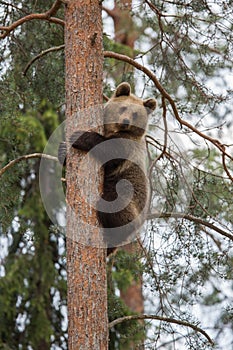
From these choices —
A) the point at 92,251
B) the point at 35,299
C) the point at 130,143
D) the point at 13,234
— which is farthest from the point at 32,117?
the point at 92,251

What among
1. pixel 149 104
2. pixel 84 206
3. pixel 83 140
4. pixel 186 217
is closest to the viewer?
pixel 84 206

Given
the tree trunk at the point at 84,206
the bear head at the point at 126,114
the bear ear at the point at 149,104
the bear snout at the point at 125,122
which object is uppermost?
the bear ear at the point at 149,104

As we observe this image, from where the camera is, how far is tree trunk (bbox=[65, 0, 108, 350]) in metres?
5.09

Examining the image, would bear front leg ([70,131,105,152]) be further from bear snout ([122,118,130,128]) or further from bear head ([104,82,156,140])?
bear snout ([122,118,130,128])

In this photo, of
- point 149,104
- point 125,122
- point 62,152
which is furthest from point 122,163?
point 149,104

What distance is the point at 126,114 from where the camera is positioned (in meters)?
6.50

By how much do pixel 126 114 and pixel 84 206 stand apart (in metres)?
1.54

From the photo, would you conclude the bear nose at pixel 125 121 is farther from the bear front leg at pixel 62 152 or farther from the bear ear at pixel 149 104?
the bear front leg at pixel 62 152

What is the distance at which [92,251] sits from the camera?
5180 millimetres

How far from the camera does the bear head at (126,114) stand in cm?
630

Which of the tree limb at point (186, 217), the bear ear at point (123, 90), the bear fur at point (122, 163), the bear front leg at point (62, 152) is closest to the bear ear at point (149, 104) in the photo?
the bear fur at point (122, 163)

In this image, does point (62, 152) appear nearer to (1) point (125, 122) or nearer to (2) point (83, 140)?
(2) point (83, 140)

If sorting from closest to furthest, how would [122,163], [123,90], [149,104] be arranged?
[122,163]
[123,90]
[149,104]

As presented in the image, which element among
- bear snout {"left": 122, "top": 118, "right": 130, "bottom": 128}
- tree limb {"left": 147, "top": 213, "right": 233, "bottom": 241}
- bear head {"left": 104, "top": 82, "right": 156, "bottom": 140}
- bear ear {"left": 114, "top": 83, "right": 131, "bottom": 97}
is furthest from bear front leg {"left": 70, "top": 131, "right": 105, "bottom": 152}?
bear ear {"left": 114, "top": 83, "right": 131, "bottom": 97}
